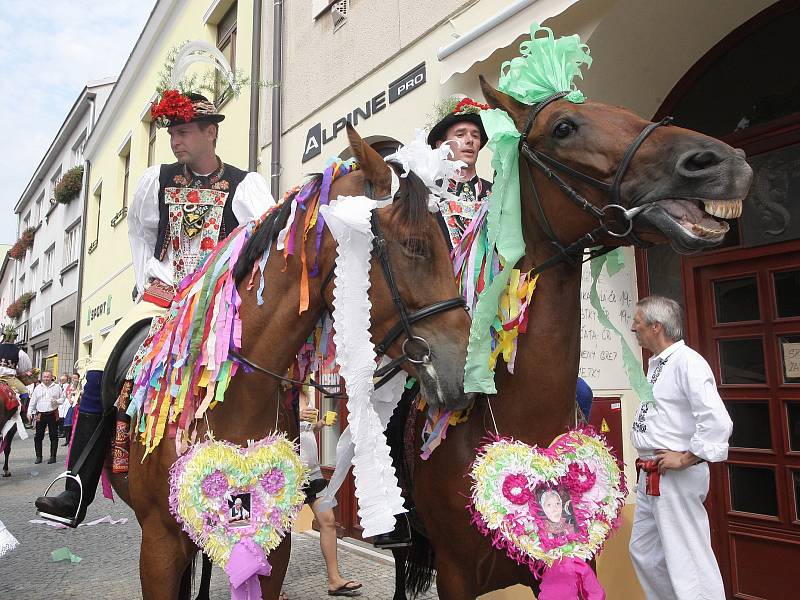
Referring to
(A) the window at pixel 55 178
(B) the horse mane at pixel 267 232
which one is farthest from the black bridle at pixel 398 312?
(A) the window at pixel 55 178

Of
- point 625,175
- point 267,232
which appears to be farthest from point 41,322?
point 625,175

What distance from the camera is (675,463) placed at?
3426 millimetres

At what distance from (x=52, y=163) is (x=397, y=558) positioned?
1295 inches

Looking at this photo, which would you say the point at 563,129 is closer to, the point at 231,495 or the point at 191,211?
the point at 231,495

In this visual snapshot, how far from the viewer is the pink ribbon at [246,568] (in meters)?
2.21

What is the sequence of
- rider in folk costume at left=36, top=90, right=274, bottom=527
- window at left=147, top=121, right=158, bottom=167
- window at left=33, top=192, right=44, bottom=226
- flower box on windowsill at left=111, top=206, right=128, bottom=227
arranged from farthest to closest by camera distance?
window at left=33, top=192, right=44, bottom=226 < flower box on windowsill at left=111, top=206, right=128, bottom=227 < window at left=147, top=121, right=158, bottom=167 < rider in folk costume at left=36, top=90, right=274, bottom=527

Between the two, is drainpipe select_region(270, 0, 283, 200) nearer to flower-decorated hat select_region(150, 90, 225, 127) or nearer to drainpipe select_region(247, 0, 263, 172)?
drainpipe select_region(247, 0, 263, 172)

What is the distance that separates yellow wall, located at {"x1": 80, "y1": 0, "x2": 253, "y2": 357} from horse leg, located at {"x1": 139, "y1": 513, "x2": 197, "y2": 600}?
754 centimetres

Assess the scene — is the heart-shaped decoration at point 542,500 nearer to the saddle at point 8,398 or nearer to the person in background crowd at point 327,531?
the person in background crowd at point 327,531

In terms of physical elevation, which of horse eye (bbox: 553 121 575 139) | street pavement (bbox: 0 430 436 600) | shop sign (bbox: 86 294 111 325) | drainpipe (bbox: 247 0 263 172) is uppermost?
drainpipe (bbox: 247 0 263 172)

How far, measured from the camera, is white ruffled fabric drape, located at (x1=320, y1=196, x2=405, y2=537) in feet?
6.97

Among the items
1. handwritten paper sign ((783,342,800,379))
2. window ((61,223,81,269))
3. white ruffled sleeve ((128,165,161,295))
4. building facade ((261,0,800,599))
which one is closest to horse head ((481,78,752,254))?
white ruffled sleeve ((128,165,161,295))

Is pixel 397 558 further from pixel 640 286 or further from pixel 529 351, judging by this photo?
pixel 640 286

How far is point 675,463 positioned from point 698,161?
211 cm
